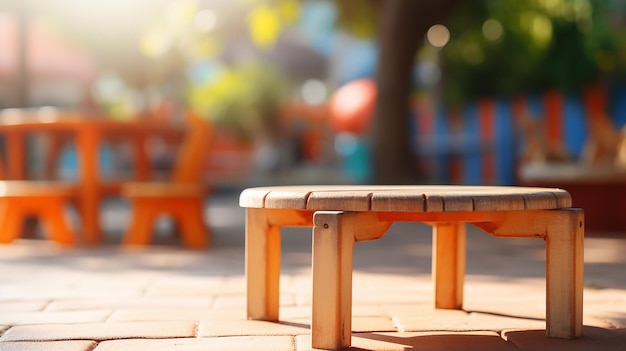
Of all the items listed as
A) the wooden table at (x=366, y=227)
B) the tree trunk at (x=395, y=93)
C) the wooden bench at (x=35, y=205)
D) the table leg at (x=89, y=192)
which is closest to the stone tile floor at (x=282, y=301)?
the wooden table at (x=366, y=227)

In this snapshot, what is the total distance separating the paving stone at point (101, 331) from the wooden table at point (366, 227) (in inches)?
12.7

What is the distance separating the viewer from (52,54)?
1588 centimetres

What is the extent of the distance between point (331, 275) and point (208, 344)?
0.48m

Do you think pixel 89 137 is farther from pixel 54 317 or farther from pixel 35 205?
pixel 54 317

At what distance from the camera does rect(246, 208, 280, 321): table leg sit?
9.57 feet

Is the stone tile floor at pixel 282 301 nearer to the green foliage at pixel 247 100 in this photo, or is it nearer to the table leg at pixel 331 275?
the table leg at pixel 331 275

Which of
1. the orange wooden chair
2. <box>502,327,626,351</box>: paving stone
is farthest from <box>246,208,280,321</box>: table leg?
the orange wooden chair

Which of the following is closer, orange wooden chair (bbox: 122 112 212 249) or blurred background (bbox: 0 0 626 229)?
orange wooden chair (bbox: 122 112 212 249)

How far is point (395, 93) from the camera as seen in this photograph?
934cm

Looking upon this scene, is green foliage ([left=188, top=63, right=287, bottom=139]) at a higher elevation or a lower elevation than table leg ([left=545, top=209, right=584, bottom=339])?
higher

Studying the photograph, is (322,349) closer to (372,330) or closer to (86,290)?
(372,330)

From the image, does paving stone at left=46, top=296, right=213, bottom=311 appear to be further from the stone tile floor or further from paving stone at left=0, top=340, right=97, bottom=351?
paving stone at left=0, top=340, right=97, bottom=351

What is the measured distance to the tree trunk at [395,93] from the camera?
29.7 ft

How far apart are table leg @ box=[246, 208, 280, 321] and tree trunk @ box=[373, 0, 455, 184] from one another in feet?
20.6
